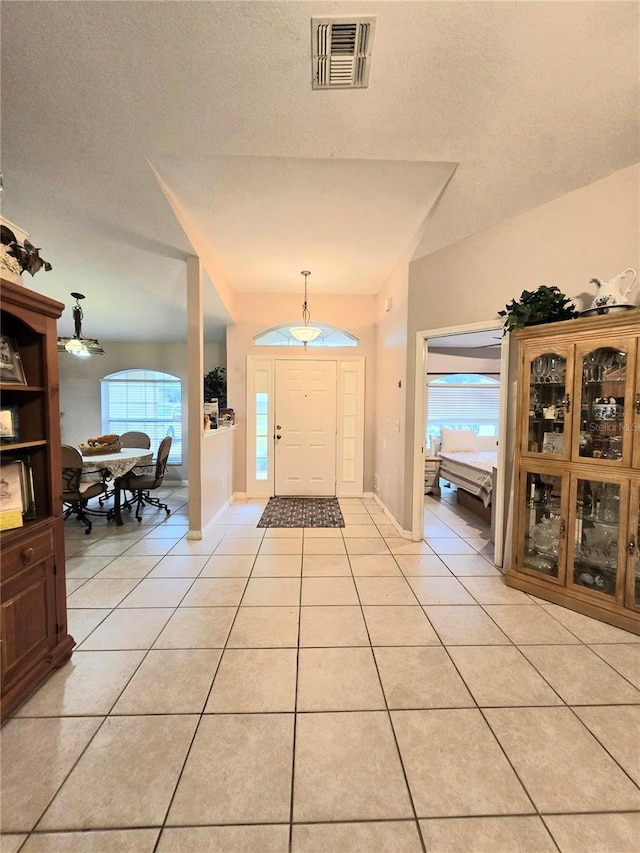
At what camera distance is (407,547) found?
11.1 feet

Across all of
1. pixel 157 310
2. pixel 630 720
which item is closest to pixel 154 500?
pixel 157 310

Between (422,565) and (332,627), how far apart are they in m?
1.19

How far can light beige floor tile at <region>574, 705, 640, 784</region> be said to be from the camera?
134cm

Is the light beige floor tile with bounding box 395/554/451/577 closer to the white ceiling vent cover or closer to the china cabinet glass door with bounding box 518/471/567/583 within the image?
the china cabinet glass door with bounding box 518/471/567/583

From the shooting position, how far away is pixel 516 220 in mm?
2713

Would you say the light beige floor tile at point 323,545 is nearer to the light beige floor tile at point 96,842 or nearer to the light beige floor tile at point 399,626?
the light beige floor tile at point 399,626

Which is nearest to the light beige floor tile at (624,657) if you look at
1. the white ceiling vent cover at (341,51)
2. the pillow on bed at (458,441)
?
the white ceiling vent cover at (341,51)

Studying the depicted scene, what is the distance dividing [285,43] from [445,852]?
318cm

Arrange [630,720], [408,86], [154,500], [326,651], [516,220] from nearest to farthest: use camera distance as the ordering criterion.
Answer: [630,720]
[408,86]
[326,651]
[516,220]
[154,500]

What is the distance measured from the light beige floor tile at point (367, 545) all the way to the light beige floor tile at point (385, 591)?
52 cm

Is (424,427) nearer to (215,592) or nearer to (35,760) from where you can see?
(215,592)

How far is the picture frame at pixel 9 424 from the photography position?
1524 millimetres

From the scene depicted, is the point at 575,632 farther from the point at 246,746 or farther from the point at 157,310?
the point at 157,310

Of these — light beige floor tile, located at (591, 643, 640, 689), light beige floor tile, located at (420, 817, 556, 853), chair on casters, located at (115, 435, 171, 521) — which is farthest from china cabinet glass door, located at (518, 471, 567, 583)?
chair on casters, located at (115, 435, 171, 521)
